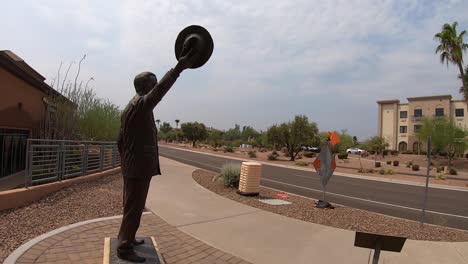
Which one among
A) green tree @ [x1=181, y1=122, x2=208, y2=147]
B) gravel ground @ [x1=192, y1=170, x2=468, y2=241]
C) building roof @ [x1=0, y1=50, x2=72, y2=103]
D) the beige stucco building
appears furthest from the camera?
green tree @ [x1=181, y1=122, x2=208, y2=147]

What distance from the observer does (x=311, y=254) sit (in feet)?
19.3

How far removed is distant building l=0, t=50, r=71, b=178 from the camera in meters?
12.8

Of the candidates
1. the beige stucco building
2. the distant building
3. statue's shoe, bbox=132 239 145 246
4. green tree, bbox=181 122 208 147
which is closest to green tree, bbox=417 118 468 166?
the beige stucco building

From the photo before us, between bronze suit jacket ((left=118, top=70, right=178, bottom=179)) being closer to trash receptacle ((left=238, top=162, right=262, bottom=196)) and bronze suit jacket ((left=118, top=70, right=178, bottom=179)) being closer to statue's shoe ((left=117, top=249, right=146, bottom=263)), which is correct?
statue's shoe ((left=117, top=249, right=146, bottom=263))

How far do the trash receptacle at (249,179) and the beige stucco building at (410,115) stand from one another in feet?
197

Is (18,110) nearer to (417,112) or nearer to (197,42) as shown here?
(197,42)

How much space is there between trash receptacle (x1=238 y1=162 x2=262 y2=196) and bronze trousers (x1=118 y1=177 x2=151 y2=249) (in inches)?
279

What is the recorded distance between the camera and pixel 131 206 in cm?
455

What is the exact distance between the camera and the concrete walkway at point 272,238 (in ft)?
19.1

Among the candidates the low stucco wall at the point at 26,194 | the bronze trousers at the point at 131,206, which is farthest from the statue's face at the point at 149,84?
the low stucco wall at the point at 26,194

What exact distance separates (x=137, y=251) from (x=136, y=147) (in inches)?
53.6

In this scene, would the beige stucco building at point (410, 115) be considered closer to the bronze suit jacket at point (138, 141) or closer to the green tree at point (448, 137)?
the green tree at point (448, 137)

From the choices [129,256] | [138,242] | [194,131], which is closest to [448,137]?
[138,242]

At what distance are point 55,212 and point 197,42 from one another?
5063 millimetres
